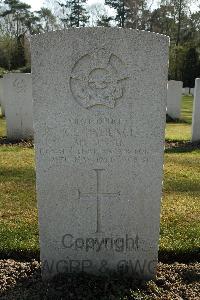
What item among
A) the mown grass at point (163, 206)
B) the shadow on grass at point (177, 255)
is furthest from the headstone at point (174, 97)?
the shadow on grass at point (177, 255)

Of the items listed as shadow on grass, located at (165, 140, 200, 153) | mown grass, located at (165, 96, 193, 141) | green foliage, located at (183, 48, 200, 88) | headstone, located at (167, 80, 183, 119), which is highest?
green foliage, located at (183, 48, 200, 88)

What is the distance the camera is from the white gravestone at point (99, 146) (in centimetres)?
332

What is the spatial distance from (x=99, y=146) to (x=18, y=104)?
8.09m

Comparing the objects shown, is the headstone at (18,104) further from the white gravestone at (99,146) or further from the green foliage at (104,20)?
the green foliage at (104,20)

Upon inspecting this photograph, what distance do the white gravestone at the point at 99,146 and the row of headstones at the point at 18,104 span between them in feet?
25.3

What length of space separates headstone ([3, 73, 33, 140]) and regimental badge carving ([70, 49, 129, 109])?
306 inches

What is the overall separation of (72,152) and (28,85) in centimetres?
788

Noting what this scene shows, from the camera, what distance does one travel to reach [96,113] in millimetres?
3455

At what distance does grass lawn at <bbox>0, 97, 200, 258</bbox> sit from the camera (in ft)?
14.9

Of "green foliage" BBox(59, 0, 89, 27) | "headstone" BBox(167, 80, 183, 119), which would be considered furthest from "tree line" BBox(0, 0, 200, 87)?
"headstone" BBox(167, 80, 183, 119)

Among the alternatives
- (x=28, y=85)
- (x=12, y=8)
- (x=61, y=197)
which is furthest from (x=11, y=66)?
(x=61, y=197)

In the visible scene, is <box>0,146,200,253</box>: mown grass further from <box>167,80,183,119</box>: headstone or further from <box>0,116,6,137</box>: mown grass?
<box>167,80,183,119</box>: headstone

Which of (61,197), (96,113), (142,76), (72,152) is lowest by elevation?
(61,197)

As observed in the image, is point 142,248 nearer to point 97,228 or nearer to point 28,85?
point 97,228
